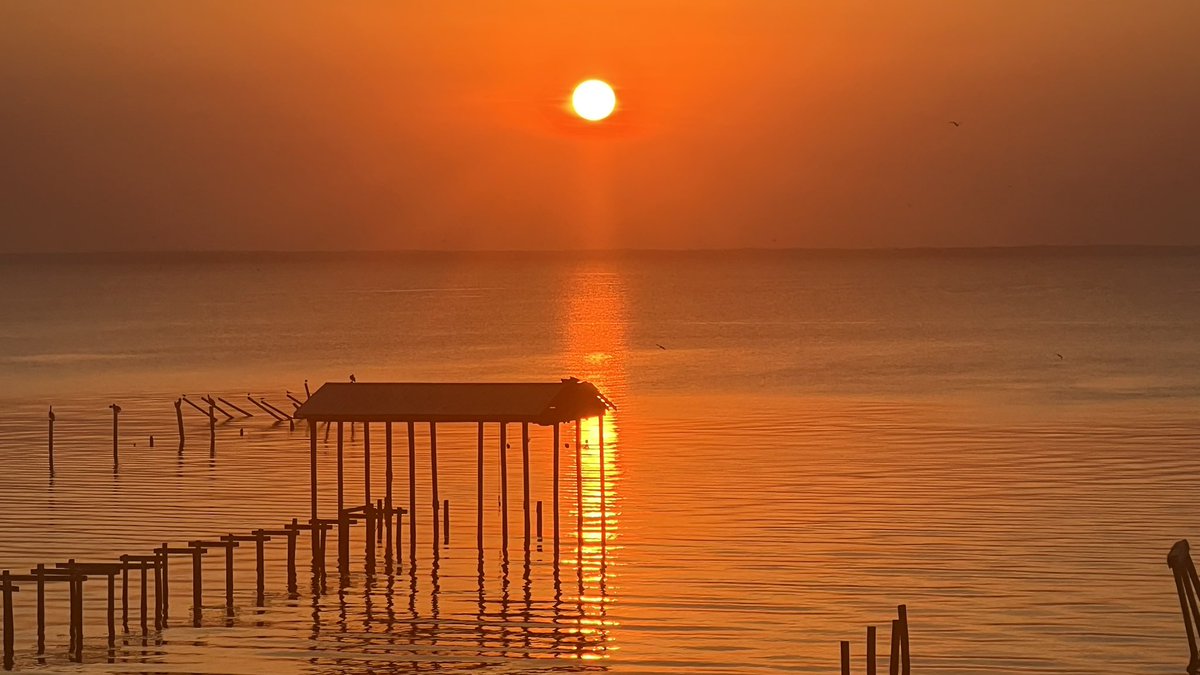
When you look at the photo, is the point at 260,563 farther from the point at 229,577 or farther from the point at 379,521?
the point at 379,521

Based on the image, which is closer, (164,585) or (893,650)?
(893,650)

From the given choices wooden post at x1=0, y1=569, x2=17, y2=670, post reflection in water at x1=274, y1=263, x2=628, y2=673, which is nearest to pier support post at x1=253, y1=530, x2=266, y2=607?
post reflection in water at x1=274, y1=263, x2=628, y2=673

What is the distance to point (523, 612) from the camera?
33.8 m

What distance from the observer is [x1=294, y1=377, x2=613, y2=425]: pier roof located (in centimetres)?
3797

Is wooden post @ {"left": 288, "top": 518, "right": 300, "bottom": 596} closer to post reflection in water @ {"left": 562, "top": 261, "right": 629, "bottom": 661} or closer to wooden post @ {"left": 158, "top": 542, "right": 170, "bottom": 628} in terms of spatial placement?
wooden post @ {"left": 158, "top": 542, "right": 170, "bottom": 628}

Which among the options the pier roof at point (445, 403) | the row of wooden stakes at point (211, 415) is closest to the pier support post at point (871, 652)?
the pier roof at point (445, 403)

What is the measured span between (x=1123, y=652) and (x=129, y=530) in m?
23.5

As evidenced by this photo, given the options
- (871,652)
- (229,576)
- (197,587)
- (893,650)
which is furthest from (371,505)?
(871,652)

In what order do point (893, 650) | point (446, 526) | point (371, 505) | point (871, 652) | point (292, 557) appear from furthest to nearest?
point (446, 526)
point (371, 505)
point (292, 557)
point (893, 650)
point (871, 652)

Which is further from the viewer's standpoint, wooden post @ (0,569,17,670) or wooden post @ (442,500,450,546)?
wooden post @ (442,500,450,546)

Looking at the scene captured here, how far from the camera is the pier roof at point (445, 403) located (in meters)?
38.0

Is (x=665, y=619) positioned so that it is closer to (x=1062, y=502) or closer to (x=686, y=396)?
(x=1062, y=502)

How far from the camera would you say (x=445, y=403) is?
38469mm

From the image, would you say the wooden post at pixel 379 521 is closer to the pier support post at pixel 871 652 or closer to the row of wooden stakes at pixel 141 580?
the row of wooden stakes at pixel 141 580
